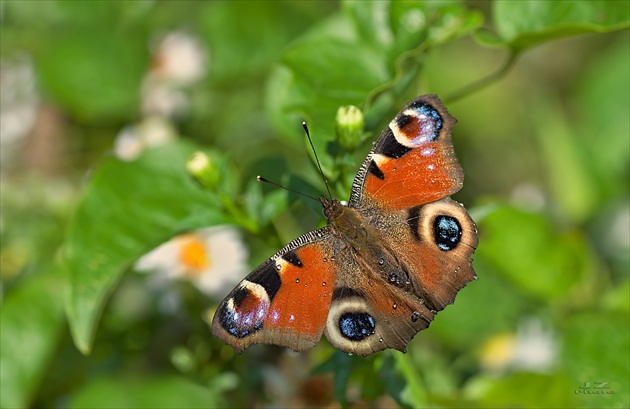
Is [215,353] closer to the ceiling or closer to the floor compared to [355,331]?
closer to the floor

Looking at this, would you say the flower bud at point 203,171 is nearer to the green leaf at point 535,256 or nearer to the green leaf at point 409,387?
the green leaf at point 409,387

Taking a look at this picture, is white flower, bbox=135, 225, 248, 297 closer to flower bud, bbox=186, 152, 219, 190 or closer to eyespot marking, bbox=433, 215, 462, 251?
flower bud, bbox=186, 152, 219, 190

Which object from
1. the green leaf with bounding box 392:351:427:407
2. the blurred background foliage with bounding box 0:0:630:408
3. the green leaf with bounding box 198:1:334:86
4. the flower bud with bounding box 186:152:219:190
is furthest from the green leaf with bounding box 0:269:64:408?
the green leaf with bounding box 198:1:334:86

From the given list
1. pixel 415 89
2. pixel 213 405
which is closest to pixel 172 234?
pixel 213 405

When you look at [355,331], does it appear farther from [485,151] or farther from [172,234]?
[485,151]

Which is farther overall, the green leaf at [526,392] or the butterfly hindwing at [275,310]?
the green leaf at [526,392]

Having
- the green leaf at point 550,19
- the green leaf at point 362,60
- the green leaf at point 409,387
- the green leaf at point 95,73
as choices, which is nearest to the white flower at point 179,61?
the green leaf at point 95,73

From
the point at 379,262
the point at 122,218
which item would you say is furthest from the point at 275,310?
the point at 122,218

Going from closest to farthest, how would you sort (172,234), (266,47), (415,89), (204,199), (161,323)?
(172,234) → (204,199) → (415,89) → (161,323) → (266,47)
